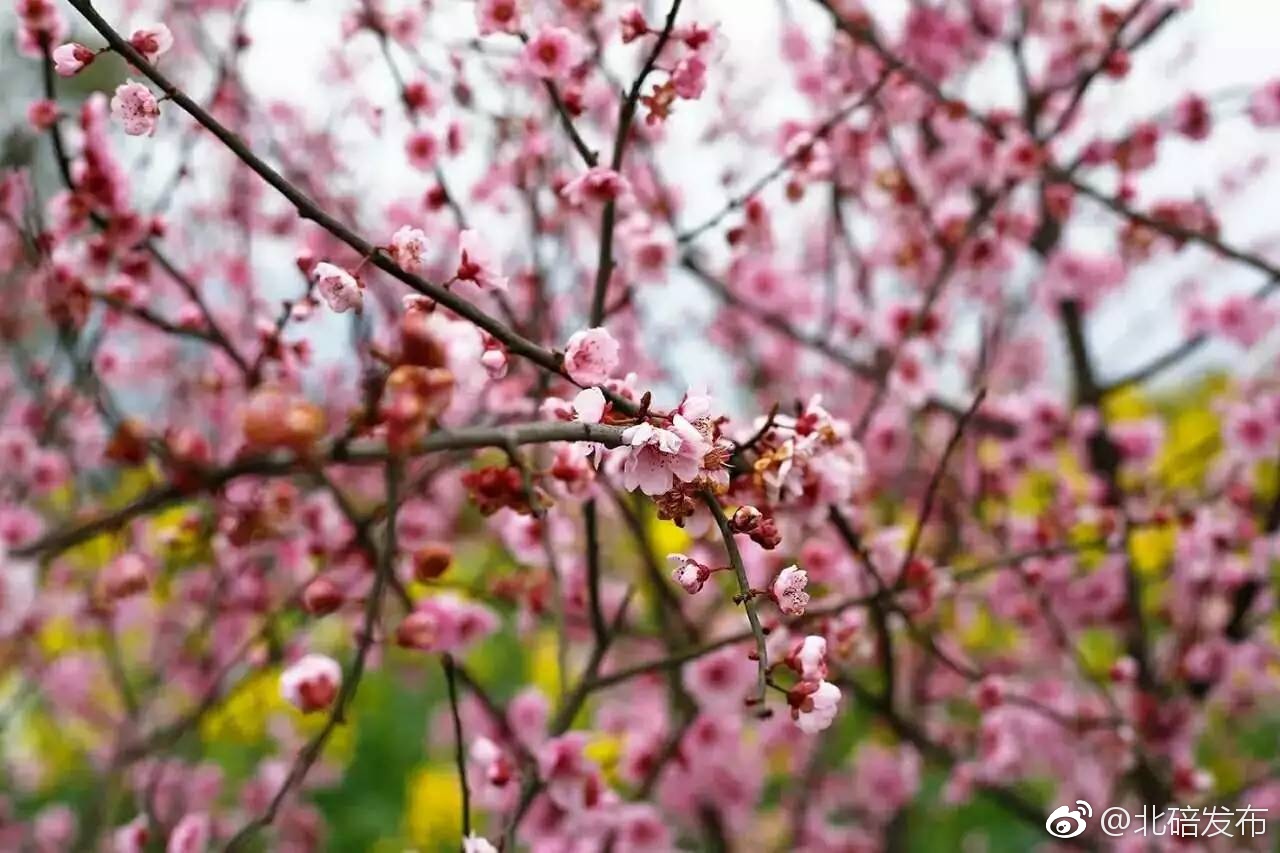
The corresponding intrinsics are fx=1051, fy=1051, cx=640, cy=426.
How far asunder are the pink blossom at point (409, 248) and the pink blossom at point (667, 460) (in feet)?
1.02

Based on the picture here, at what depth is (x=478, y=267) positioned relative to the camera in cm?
119

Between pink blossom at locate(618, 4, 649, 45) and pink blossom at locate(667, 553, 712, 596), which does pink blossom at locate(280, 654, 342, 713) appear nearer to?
pink blossom at locate(667, 553, 712, 596)

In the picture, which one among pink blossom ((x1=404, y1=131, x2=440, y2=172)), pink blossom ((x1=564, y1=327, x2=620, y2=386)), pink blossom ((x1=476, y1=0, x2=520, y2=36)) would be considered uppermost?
pink blossom ((x1=404, y1=131, x2=440, y2=172))

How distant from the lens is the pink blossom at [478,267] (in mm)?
1172

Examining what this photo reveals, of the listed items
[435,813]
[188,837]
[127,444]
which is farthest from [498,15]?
[435,813]

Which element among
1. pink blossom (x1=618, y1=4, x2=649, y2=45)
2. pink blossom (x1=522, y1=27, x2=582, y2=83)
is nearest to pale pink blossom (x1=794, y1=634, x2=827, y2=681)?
pink blossom (x1=618, y1=4, x2=649, y2=45)

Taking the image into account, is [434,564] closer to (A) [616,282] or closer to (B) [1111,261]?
(A) [616,282]

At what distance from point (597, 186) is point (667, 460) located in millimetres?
546

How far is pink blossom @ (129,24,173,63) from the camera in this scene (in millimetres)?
1178

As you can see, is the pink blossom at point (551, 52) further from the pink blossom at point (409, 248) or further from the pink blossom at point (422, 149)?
the pink blossom at point (409, 248)

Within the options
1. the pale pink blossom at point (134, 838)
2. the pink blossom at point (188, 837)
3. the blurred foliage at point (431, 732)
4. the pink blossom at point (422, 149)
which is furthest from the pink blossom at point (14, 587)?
the blurred foliage at point (431, 732)

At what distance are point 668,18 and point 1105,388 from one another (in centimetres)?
217

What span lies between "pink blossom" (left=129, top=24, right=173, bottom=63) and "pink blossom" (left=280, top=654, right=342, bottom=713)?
0.72 meters

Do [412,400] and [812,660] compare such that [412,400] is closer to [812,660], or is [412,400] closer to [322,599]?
[812,660]
